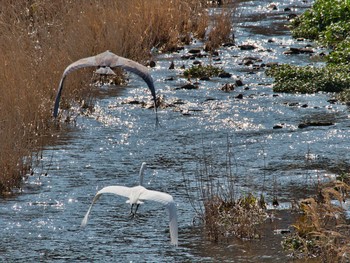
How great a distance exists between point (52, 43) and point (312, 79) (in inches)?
150

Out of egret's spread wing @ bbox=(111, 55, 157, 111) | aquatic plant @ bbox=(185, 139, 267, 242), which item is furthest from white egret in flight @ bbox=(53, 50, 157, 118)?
aquatic plant @ bbox=(185, 139, 267, 242)

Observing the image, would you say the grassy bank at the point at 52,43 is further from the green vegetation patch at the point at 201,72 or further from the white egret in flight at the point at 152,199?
the white egret in flight at the point at 152,199

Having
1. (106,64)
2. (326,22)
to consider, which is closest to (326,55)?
(326,22)

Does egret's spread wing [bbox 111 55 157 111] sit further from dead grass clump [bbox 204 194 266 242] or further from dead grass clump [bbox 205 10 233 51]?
dead grass clump [bbox 205 10 233 51]

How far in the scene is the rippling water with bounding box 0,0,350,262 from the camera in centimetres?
807

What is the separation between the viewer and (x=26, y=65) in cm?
1254

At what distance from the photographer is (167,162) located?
11.0 m

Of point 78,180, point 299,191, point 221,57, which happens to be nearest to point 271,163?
point 299,191

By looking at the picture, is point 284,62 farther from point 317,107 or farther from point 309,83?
point 317,107

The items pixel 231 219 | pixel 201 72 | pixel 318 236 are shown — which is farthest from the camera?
pixel 201 72

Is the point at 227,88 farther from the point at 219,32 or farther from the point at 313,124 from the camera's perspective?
the point at 219,32

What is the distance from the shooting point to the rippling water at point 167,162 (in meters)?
8.07

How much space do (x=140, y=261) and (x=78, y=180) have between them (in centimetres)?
268

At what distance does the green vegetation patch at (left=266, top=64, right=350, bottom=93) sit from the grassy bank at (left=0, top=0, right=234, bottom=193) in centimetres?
256
